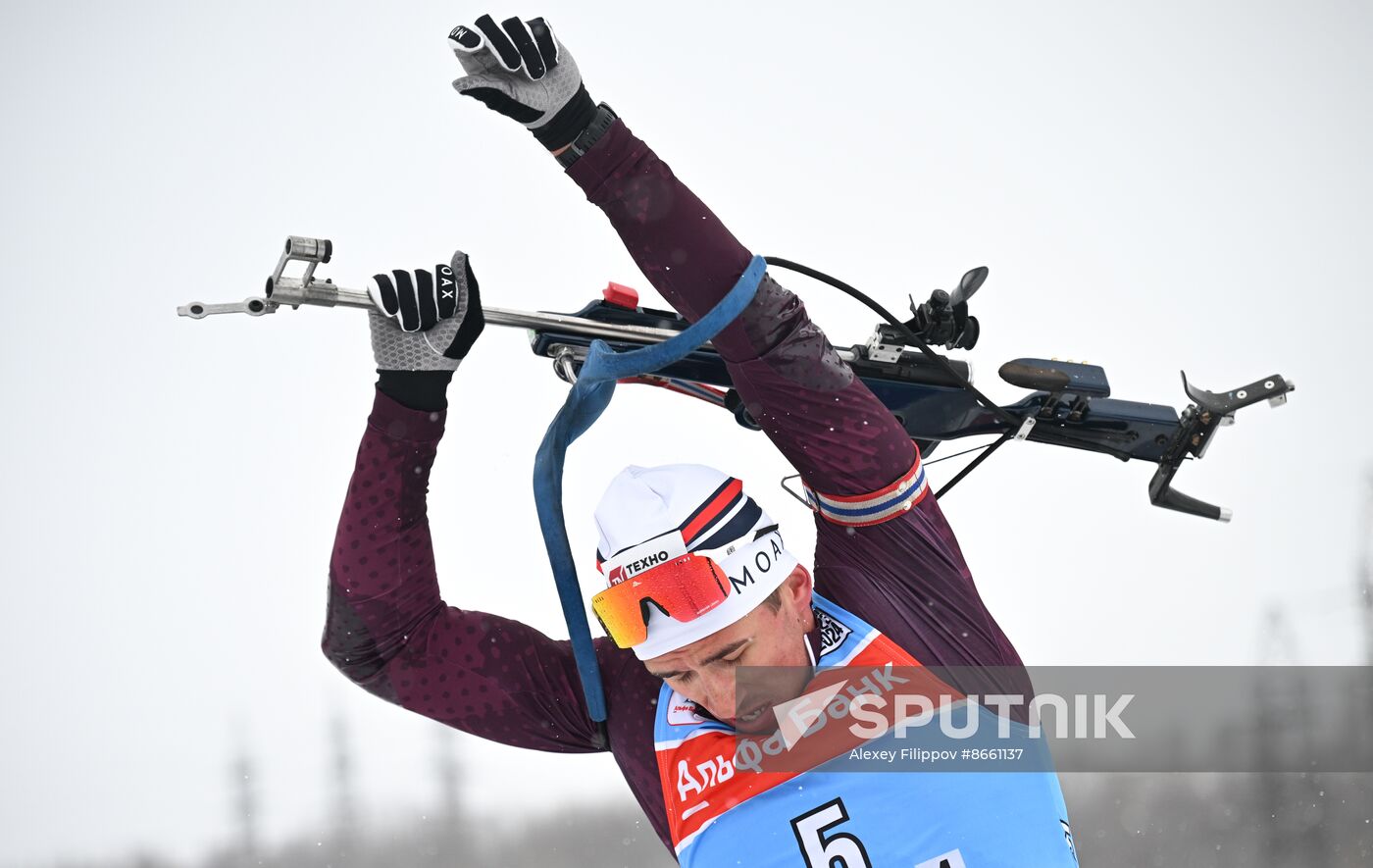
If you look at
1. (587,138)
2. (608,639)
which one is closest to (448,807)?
(608,639)

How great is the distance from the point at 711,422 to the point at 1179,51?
19.9 ft

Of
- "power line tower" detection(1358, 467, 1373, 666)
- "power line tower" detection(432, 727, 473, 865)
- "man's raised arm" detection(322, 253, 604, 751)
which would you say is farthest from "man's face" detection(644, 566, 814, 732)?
"power line tower" detection(432, 727, 473, 865)

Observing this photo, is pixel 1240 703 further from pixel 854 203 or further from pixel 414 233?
pixel 414 233

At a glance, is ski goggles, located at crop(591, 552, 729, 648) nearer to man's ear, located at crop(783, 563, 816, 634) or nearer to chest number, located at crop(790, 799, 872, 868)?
man's ear, located at crop(783, 563, 816, 634)

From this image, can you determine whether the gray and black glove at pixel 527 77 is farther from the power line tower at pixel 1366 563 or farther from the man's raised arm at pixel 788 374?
the power line tower at pixel 1366 563

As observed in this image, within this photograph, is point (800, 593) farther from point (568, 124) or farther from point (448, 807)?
point (448, 807)

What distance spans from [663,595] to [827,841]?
0.56 metres

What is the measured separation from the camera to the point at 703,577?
7.75 feet

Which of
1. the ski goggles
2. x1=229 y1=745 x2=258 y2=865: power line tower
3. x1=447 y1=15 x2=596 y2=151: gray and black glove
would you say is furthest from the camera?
x1=229 y1=745 x2=258 y2=865: power line tower

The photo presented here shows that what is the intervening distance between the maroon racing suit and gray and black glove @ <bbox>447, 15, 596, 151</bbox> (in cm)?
7

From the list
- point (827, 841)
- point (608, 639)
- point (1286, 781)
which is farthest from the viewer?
point (1286, 781)

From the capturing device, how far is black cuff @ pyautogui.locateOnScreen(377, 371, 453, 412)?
244 centimetres

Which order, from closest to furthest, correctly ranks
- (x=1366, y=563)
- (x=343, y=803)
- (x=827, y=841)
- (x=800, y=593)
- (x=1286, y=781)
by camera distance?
(x=827, y=841)
(x=800, y=593)
(x=1366, y=563)
(x=343, y=803)
(x=1286, y=781)

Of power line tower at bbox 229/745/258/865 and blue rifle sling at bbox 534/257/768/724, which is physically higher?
blue rifle sling at bbox 534/257/768/724
